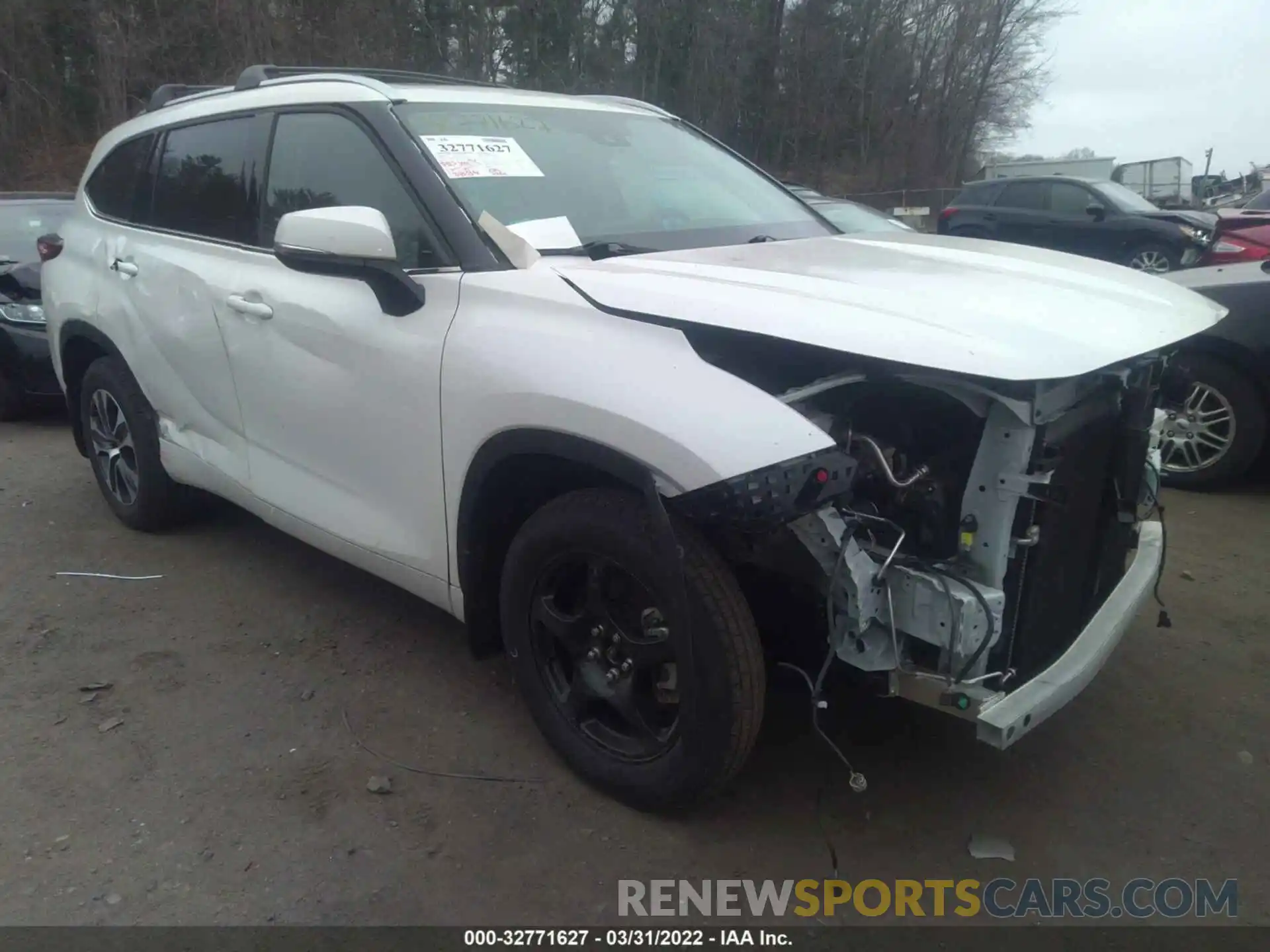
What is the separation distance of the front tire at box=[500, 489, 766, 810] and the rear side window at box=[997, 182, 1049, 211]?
1399cm

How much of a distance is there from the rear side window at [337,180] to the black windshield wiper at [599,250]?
12.6 inches

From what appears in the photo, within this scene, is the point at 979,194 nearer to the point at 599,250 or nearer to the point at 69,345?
the point at 69,345

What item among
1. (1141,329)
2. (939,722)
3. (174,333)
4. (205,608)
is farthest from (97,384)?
(1141,329)

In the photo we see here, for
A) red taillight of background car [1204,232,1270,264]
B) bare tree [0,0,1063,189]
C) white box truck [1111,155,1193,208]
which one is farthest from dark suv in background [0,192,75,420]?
white box truck [1111,155,1193,208]

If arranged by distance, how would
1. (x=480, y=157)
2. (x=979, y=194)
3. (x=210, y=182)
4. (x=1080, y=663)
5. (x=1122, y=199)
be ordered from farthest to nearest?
1. (x=979, y=194)
2. (x=1122, y=199)
3. (x=210, y=182)
4. (x=480, y=157)
5. (x=1080, y=663)

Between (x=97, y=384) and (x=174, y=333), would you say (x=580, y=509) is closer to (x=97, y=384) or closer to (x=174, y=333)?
(x=174, y=333)

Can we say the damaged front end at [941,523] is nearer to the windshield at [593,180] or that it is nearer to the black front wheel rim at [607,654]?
the black front wheel rim at [607,654]

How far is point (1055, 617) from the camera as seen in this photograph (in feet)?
8.34

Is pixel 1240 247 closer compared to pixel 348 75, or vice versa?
pixel 348 75

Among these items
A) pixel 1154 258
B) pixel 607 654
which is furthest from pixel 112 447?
pixel 1154 258

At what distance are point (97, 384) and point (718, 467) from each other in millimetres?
3621

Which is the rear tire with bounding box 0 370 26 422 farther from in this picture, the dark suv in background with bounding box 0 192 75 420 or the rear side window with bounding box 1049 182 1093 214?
the rear side window with bounding box 1049 182 1093 214

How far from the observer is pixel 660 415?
7.14 feet

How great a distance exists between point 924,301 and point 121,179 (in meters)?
3.82
